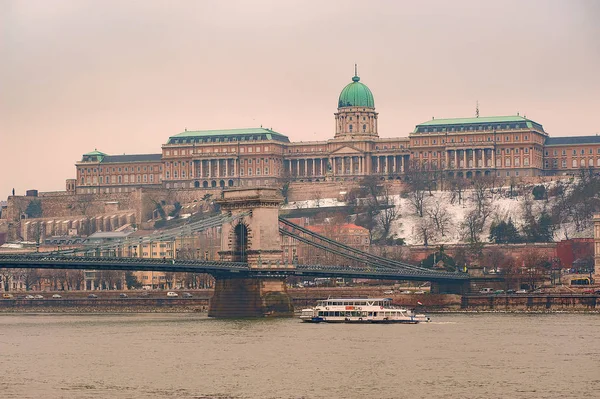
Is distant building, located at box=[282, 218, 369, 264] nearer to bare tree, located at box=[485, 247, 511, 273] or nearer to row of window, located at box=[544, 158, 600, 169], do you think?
bare tree, located at box=[485, 247, 511, 273]

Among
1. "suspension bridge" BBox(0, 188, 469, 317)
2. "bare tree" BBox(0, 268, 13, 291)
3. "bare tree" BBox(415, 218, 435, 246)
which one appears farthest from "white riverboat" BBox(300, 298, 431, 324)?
"bare tree" BBox(415, 218, 435, 246)

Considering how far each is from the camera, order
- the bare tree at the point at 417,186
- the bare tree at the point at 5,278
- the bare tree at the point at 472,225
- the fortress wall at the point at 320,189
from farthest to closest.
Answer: the fortress wall at the point at 320,189 < the bare tree at the point at 417,186 < the bare tree at the point at 472,225 < the bare tree at the point at 5,278

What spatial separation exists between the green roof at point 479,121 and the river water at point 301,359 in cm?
9645

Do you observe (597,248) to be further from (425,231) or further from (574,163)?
(574,163)

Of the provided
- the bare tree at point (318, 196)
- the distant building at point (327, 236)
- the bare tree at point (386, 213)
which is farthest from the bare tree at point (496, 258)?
the bare tree at point (318, 196)

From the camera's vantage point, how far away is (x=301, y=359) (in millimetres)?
71500

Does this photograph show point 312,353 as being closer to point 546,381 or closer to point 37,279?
point 546,381

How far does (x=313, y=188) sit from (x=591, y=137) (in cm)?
3033

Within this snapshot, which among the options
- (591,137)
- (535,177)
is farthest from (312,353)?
(591,137)

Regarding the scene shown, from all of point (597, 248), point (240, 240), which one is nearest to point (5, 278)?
point (240, 240)

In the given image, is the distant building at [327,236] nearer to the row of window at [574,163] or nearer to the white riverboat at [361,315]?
the row of window at [574,163]

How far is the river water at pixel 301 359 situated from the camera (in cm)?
6116

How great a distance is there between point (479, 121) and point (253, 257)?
96.2 m

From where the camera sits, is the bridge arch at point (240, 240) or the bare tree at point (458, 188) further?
the bare tree at point (458, 188)
